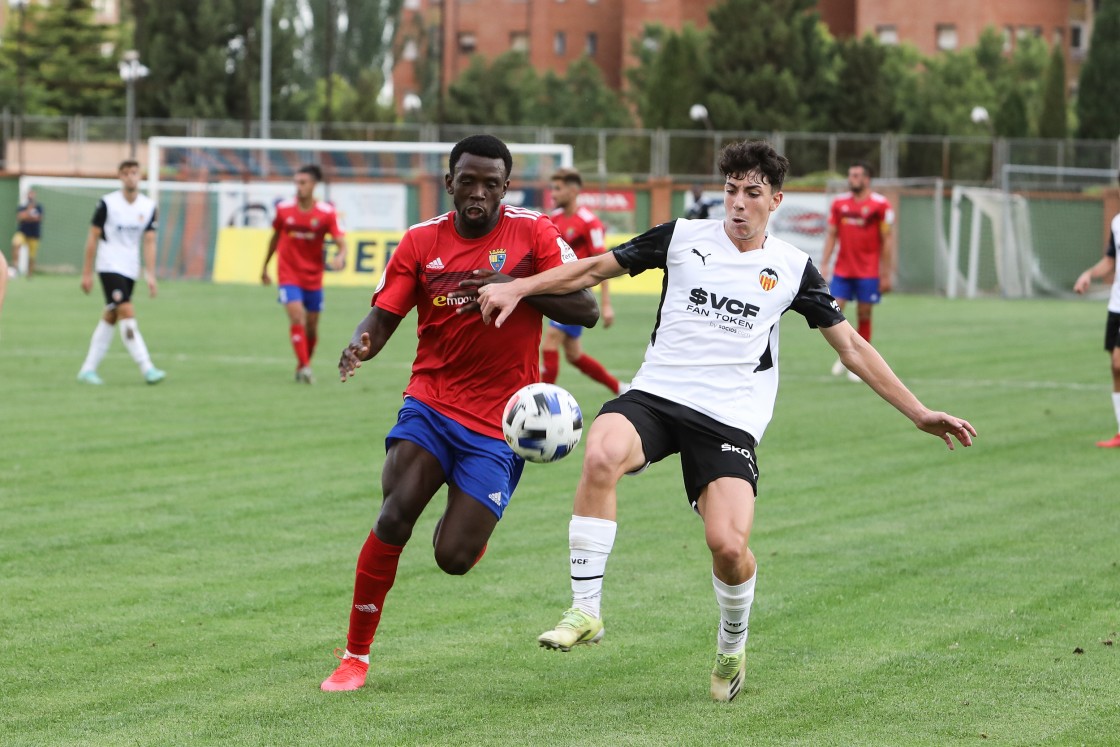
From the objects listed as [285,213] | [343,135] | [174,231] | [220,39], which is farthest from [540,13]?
[285,213]

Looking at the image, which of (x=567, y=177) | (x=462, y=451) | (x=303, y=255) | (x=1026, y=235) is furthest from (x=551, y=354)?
(x=1026, y=235)

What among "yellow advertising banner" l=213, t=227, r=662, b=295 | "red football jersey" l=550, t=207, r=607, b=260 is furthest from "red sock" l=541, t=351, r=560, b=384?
"yellow advertising banner" l=213, t=227, r=662, b=295

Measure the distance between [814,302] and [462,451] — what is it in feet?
4.83

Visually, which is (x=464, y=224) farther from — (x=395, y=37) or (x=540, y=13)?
(x=395, y=37)

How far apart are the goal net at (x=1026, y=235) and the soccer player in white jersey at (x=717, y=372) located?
3445cm

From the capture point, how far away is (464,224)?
6.36m

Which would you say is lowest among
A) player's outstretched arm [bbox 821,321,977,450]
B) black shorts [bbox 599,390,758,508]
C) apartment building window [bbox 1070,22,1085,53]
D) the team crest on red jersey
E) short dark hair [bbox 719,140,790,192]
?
black shorts [bbox 599,390,758,508]

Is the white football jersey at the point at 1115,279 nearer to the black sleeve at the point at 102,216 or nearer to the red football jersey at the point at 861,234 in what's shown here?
the red football jersey at the point at 861,234

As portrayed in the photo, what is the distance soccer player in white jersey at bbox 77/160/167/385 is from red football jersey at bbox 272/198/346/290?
1389 millimetres

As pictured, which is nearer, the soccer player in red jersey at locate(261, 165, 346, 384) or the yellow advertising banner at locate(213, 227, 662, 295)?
the soccer player in red jersey at locate(261, 165, 346, 384)

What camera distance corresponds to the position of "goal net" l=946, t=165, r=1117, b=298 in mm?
40375

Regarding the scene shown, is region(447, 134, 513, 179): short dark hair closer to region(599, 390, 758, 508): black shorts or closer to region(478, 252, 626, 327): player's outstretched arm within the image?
region(478, 252, 626, 327): player's outstretched arm

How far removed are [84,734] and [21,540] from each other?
12.3ft

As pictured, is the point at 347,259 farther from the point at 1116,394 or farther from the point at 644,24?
the point at 644,24
